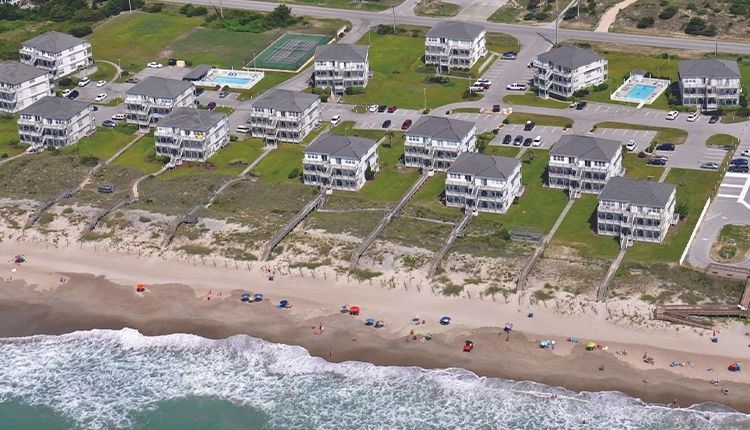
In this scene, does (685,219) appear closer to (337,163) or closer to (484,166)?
(484,166)

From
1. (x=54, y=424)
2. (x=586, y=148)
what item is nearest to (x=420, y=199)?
(x=586, y=148)

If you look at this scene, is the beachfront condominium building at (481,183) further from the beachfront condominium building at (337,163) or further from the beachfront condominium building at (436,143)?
the beachfront condominium building at (337,163)

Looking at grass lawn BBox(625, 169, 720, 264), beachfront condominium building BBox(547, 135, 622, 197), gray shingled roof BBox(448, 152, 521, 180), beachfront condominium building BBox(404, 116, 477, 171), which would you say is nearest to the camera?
grass lawn BBox(625, 169, 720, 264)

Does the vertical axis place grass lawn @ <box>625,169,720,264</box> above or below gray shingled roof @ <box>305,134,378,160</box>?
below

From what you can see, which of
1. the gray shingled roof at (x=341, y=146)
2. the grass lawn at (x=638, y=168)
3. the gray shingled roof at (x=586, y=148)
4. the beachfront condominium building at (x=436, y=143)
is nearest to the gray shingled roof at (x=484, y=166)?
the gray shingled roof at (x=586, y=148)

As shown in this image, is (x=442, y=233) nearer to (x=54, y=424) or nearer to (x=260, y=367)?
(x=260, y=367)

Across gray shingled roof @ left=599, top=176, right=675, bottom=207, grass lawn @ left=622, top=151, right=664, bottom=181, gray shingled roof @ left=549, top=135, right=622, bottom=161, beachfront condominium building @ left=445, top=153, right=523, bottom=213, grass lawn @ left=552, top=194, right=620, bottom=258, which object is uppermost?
gray shingled roof @ left=599, top=176, right=675, bottom=207

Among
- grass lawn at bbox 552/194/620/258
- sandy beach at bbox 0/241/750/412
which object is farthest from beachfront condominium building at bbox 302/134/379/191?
grass lawn at bbox 552/194/620/258

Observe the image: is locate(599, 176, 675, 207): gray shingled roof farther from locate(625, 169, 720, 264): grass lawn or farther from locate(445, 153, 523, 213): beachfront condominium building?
locate(445, 153, 523, 213): beachfront condominium building
